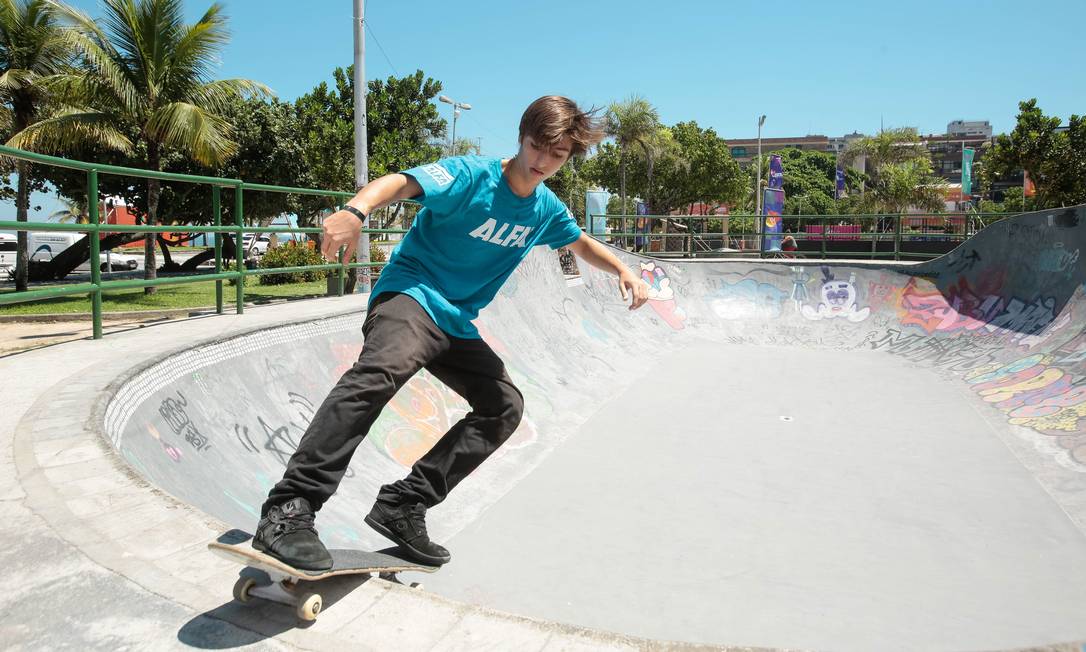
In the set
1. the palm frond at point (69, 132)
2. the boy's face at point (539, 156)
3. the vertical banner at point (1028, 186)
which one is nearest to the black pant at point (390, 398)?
the boy's face at point (539, 156)

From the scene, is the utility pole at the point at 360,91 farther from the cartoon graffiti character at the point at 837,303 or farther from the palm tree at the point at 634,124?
the palm tree at the point at 634,124

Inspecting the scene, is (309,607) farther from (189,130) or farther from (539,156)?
(189,130)

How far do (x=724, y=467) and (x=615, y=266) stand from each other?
3674mm

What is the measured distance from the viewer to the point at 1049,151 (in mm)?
28453

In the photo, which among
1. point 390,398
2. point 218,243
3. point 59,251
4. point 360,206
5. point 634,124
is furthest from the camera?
point 634,124

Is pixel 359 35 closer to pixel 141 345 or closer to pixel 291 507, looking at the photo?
pixel 141 345

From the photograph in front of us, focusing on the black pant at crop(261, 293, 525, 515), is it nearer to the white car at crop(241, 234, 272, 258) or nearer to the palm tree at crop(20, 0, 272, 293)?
the palm tree at crop(20, 0, 272, 293)

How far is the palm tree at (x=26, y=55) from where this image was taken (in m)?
15.3

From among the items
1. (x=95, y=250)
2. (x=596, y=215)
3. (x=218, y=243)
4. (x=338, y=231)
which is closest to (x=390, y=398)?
(x=338, y=231)

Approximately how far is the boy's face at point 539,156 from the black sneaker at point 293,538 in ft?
4.77

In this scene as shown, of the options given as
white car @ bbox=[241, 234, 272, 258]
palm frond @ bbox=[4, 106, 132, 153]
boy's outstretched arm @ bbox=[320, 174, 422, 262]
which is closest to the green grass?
palm frond @ bbox=[4, 106, 132, 153]

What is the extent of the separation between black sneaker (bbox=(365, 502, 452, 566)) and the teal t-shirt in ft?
2.30

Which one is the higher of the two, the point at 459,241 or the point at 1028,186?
the point at 1028,186

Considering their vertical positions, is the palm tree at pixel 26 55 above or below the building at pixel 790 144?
below
